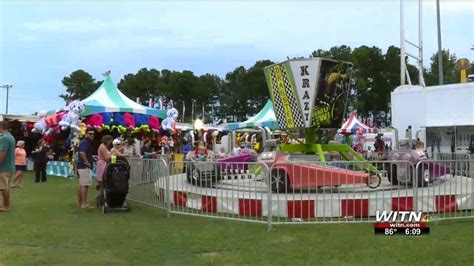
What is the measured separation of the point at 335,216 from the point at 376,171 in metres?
1.26

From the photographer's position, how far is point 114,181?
34.5ft

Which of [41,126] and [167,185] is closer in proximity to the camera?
[167,185]

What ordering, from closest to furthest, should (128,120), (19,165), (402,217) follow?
(402,217)
(19,165)
(128,120)

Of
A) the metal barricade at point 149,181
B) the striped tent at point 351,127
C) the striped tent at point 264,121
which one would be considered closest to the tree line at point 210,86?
the striped tent at point 351,127

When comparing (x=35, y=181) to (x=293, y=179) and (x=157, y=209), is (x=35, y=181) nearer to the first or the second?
(x=157, y=209)

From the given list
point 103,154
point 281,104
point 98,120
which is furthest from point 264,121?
point 103,154

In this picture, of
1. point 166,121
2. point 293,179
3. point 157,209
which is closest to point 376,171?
point 293,179

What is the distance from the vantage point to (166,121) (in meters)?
22.7

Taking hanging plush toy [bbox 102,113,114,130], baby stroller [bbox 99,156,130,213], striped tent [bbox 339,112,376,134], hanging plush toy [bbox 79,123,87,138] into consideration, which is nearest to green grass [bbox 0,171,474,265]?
baby stroller [bbox 99,156,130,213]

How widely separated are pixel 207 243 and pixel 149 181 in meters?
4.18

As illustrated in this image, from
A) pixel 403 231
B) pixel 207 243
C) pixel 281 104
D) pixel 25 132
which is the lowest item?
pixel 207 243

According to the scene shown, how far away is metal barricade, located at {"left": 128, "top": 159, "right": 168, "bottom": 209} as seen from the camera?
10.4 meters

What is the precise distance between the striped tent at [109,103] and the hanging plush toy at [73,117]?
0.88ft

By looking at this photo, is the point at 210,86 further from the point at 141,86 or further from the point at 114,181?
the point at 114,181
